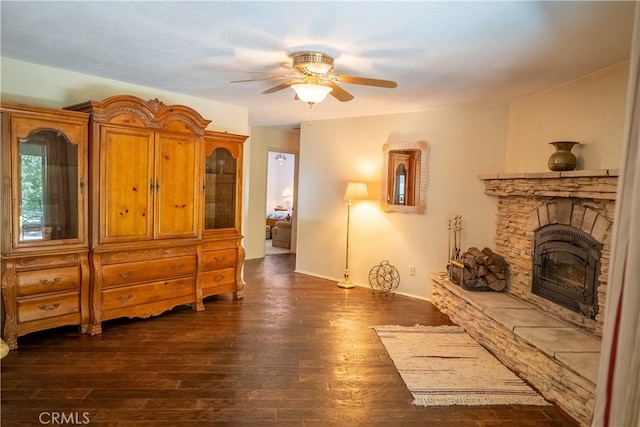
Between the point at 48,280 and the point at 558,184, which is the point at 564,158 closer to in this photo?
the point at 558,184

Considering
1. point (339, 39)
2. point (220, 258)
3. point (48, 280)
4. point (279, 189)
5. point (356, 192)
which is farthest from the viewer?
point (279, 189)

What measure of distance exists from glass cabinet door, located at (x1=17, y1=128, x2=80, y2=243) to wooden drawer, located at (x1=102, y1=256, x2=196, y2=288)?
1.51 feet

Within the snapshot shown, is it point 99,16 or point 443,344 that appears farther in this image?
point 443,344

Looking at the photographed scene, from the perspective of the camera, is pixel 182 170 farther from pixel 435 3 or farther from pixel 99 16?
pixel 435 3

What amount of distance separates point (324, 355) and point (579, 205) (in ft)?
7.85

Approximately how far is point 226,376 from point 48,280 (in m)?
1.77

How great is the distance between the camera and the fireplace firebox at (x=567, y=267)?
3164mm

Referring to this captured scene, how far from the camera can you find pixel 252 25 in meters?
2.54

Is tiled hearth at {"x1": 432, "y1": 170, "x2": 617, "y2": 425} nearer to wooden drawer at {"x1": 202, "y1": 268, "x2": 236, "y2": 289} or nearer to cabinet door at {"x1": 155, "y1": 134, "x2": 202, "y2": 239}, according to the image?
wooden drawer at {"x1": 202, "y1": 268, "x2": 236, "y2": 289}

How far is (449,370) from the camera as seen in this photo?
123 inches

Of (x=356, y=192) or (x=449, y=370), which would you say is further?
(x=356, y=192)

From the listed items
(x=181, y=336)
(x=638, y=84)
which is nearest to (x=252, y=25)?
(x=638, y=84)

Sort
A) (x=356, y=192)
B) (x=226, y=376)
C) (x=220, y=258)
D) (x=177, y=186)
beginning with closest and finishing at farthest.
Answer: (x=226, y=376) → (x=177, y=186) → (x=220, y=258) → (x=356, y=192)

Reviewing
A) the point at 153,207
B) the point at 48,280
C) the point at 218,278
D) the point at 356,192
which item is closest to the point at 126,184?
the point at 153,207
